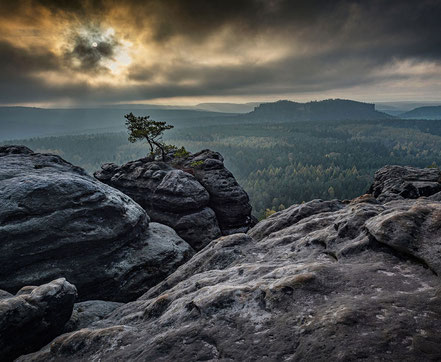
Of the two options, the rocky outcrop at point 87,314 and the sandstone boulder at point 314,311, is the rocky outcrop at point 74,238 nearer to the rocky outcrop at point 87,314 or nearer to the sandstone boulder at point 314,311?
the rocky outcrop at point 87,314

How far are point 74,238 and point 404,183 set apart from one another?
43.1m

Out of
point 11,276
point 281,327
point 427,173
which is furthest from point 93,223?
point 427,173

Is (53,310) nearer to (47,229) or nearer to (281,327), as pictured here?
(47,229)

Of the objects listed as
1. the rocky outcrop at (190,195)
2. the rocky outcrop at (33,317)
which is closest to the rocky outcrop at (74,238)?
the rocky outcrop at (33,317)

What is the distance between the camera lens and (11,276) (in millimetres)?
18781

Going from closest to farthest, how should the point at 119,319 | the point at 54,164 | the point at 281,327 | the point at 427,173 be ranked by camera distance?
1. the point at 281,327
2. the point at 119,319
3. the point at 54,164
4. the point at 427,173

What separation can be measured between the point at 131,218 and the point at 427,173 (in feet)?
146

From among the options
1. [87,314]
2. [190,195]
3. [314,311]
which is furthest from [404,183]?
[87,314]

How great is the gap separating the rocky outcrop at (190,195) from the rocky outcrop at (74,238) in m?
9.46

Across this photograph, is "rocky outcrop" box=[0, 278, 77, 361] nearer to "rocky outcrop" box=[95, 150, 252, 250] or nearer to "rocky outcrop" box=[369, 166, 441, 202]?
"rocky outcrop" box=[95, 150, 252, 250]

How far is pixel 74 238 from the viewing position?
21.3 meters

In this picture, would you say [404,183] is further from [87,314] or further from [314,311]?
[87,314]

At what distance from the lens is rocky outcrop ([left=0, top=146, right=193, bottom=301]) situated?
758 inches

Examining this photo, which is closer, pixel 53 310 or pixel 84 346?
pixel 84 346
